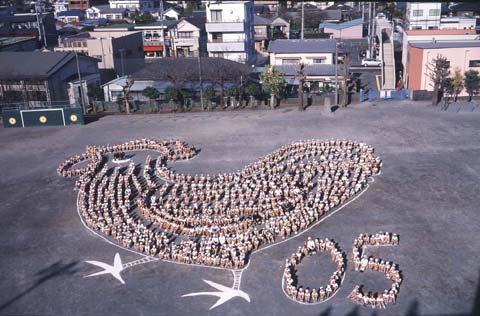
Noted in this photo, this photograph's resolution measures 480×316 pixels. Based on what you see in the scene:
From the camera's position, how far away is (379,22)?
74.8m

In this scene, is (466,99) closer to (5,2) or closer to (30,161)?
(30,161)

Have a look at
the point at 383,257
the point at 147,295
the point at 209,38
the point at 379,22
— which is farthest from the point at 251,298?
the point at 379,22

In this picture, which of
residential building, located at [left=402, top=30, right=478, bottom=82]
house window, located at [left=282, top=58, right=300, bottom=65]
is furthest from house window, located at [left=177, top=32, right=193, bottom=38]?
residential building, located at [left=402, top=30, right=478, bottom=82]

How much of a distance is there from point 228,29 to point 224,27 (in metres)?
0.59

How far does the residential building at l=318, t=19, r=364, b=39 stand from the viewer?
3570 inches

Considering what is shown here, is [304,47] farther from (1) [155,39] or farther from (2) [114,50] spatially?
(1) [155,39]

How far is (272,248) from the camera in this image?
933 inches

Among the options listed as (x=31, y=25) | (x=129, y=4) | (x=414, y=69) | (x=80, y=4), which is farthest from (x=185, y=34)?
(x=80, y=4)

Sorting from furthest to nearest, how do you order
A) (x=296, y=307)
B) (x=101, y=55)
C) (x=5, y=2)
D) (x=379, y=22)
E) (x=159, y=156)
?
(x=5, y=2) < (x=379, y=22) < (x=101, y=55) < (x=159, y=156) < (x=296, y=307)

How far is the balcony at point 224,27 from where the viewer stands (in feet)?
212

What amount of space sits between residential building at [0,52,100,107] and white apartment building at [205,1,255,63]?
1974 cm

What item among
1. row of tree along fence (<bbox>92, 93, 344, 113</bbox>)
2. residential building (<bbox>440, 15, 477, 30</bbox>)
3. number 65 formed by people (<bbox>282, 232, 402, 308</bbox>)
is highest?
residential building (<bbox>440, 15, 477, 30</bbox>)

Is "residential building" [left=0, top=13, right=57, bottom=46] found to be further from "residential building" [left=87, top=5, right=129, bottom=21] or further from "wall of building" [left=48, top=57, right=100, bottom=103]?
"wall of building" [left=48, top=57, right=100, bottom=103]

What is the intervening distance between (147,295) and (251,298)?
435 cm
